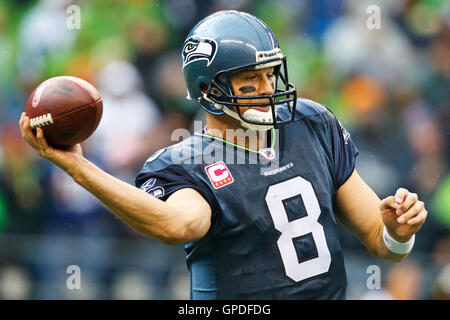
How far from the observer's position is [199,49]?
289 centimetres

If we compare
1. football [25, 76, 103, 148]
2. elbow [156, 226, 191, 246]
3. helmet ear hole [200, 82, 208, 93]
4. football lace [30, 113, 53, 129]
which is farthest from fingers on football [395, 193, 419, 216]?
football lace [30, 113, 53, 129]

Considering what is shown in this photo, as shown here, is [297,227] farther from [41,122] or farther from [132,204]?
[41,122]

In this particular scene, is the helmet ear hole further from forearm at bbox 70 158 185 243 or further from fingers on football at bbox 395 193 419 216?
fingers on football at bbox 395 193 419 216

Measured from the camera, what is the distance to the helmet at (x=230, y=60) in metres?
2.80

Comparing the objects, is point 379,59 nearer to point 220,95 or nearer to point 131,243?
point 131,243

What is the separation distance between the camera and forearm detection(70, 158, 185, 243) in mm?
2371

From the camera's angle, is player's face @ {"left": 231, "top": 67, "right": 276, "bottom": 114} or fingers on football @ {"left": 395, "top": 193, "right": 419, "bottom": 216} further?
player's face @ {"left": 231, "top": 67, "right": 276, "bottom": 114}

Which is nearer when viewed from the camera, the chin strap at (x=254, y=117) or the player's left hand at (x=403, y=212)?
the player's left hand at (x=403, y=212)

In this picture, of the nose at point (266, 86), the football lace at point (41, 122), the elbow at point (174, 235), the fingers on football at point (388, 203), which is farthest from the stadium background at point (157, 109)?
the football lace at point (41, 122)

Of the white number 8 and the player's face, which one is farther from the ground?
the player's face

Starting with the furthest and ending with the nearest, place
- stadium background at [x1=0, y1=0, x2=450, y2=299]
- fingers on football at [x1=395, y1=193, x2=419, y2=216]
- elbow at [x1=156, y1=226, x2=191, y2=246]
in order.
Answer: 1. stadium background at [x1=0, y1=0, x2=450, y2=299]
2. fingers on football at [x1=395, y1=193, x2=419, y2=216]
3. elbow at [x1=156, y1=226, x2=191, y2=246]

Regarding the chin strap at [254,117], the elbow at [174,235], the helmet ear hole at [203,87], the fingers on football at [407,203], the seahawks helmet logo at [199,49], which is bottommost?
the elbow at [174,235]

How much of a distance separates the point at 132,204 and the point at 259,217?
547mm

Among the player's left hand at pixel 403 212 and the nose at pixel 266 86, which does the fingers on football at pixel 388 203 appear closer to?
the player's left hand at pixel 403 212
